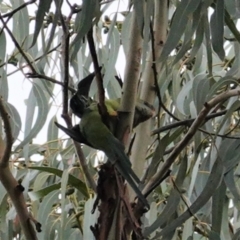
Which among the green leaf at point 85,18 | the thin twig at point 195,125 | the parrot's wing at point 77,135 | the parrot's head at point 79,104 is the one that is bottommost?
the thin twig at point 195,125

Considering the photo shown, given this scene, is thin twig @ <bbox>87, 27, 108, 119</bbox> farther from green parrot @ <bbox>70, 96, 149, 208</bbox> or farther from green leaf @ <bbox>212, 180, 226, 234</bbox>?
green leaf @ <bbox>212, 180, 226, 234</bbox>

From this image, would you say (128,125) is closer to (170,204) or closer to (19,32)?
(170,204)

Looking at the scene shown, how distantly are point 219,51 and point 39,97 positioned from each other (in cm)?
36


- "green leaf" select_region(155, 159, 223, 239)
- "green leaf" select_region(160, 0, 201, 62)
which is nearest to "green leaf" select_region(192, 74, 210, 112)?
"green leaf" select_region(155, 159, 223, 239)

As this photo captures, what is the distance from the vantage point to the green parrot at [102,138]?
27.4 inches

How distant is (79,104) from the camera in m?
0.73

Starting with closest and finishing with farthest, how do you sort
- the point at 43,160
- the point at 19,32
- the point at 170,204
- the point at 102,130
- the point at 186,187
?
the point at 102,130
the point at 170,204
the point at 19,32
the point at 186,187
the point at 43,160

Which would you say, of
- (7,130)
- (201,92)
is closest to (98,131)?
(7,130)

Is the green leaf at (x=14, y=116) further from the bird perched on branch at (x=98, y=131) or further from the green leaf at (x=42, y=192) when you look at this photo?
the bird perched on branch at (x=98, y=131)

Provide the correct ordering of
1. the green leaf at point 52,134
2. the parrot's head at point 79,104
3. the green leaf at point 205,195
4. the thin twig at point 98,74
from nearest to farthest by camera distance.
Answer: the thin twig at point 98,74 < the parrot's head at point 79,104 < the green leaf at point 205,195 < the green leaf at point 52,134

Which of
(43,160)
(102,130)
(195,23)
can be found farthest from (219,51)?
(43,160)

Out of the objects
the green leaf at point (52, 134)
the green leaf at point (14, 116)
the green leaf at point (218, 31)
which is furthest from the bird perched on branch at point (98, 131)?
the green leaf at point (52, 134)

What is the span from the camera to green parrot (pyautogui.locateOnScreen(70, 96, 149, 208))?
2.29ft

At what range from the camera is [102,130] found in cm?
71
